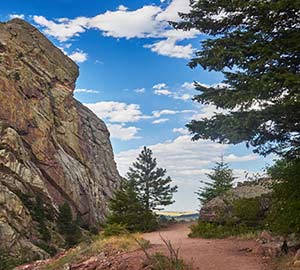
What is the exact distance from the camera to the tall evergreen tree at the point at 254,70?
877cm

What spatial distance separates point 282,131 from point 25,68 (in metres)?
49.6

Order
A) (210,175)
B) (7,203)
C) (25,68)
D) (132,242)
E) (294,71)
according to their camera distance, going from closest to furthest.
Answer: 1. (294,71)
2. (132,242)
3. (210,175)
4. (7,203)
5. (25,68)

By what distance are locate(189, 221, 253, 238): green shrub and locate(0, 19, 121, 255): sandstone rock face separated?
23.7 meters

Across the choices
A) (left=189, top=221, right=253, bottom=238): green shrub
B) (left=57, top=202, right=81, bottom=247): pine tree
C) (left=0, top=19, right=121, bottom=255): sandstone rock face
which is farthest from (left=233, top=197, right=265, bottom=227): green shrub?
(left=57, top=202, right=81, bottom=247): pine tree

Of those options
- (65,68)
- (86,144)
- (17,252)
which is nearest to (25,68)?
(65,68)

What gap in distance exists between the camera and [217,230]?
55.8ft

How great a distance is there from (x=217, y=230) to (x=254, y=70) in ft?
30.7

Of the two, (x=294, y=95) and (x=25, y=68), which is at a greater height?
(x=25, y=68)

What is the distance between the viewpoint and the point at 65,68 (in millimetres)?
64875

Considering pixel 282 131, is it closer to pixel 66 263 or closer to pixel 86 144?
pixel 66 263

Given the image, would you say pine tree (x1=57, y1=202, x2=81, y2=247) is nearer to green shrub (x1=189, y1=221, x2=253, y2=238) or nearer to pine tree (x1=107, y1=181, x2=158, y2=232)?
pine tree (x1=107, y1=181, x2=158, y2=232)

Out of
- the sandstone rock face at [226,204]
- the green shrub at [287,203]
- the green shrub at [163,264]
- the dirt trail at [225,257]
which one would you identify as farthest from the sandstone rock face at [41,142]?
the green shrub at [287,203]

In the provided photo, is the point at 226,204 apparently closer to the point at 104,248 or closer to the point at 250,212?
the point at 250,212

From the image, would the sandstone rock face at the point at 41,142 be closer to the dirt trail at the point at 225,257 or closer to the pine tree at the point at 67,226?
the pine tree at the point at 67,226
